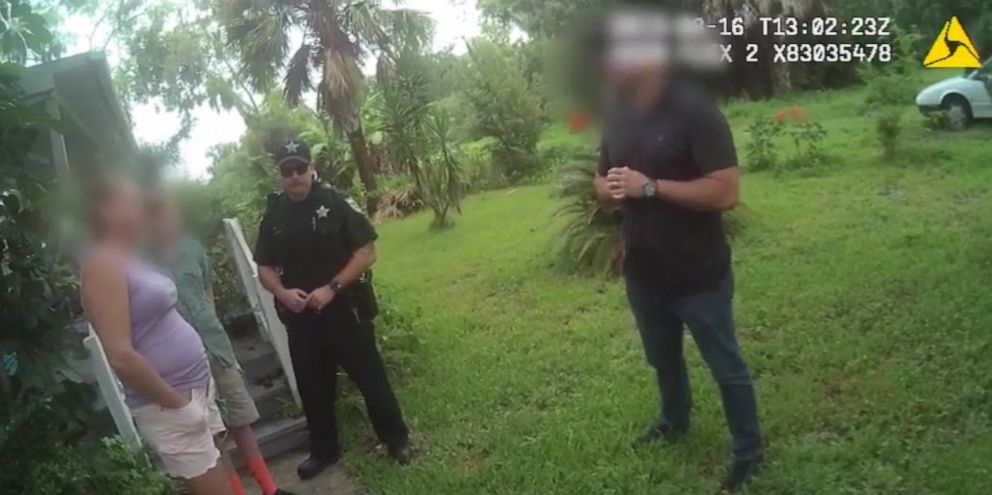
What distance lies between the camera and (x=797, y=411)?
2609 mm

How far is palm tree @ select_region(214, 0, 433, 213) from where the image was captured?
25.4ft

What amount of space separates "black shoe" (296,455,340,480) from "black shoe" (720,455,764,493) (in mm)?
1297

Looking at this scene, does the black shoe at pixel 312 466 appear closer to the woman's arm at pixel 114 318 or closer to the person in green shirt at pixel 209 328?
the person in green shirt at pixel 209 328

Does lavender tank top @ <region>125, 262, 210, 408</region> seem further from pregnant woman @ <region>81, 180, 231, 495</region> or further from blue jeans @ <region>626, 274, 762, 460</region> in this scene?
blue jeans @ <region>626, 274, 762, 460</region>

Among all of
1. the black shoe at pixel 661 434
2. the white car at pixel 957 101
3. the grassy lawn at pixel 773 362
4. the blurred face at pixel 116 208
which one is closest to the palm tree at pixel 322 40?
the grassy lawn at pixel 773 362

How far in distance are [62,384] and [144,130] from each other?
602 mm

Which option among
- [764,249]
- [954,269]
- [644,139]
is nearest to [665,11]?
[644,139]

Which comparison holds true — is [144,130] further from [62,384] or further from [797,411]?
[797,411]

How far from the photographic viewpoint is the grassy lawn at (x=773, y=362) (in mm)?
2383

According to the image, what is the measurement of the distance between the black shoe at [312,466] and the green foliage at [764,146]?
3.99m

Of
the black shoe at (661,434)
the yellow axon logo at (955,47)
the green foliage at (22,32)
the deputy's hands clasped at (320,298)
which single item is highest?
the green foliage at (22,32)

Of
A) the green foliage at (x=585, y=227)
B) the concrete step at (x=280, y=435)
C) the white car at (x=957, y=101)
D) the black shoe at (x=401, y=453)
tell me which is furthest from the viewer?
the white car at (x=957, y=101)

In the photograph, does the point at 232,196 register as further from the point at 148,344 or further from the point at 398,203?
the point at 398,203

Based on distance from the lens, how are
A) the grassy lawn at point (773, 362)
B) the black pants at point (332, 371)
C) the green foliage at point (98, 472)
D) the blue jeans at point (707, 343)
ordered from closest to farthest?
1. the green foliage at point (98, 472)
2. the blue jeans at point (707, 343)
3. the grassy lawn at point (773, 362)
4. the black pants at point (332, 371)
